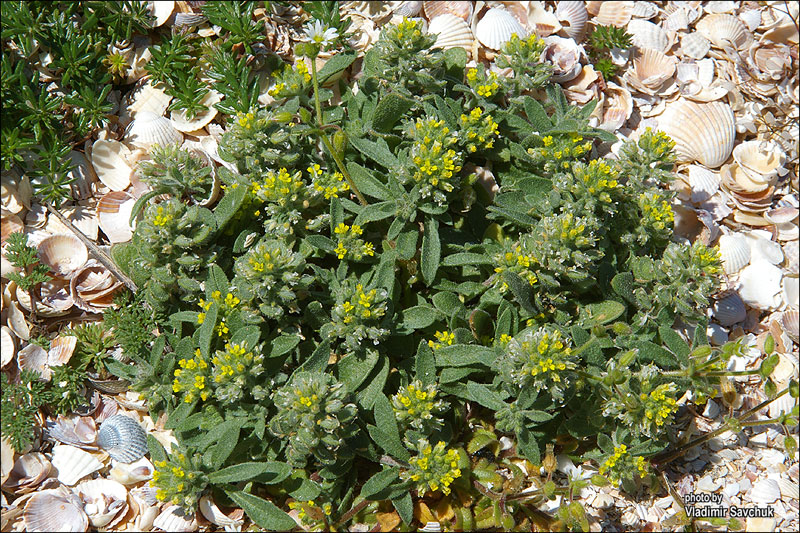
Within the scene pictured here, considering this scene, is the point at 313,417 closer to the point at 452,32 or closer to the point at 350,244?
the point at 350,244

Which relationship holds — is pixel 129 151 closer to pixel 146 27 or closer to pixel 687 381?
pixel 146 27

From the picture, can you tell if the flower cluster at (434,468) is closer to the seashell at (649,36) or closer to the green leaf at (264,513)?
the green leaf at (264,513)

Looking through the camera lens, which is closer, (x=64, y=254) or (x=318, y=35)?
(x=318, y=35)

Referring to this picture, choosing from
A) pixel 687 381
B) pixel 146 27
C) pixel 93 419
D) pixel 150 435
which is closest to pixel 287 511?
pixel 150 435

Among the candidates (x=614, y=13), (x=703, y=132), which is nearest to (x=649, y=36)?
(x=614, y=13)

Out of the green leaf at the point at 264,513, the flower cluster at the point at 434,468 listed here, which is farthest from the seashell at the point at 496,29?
the green leaf at the point at 264,513
